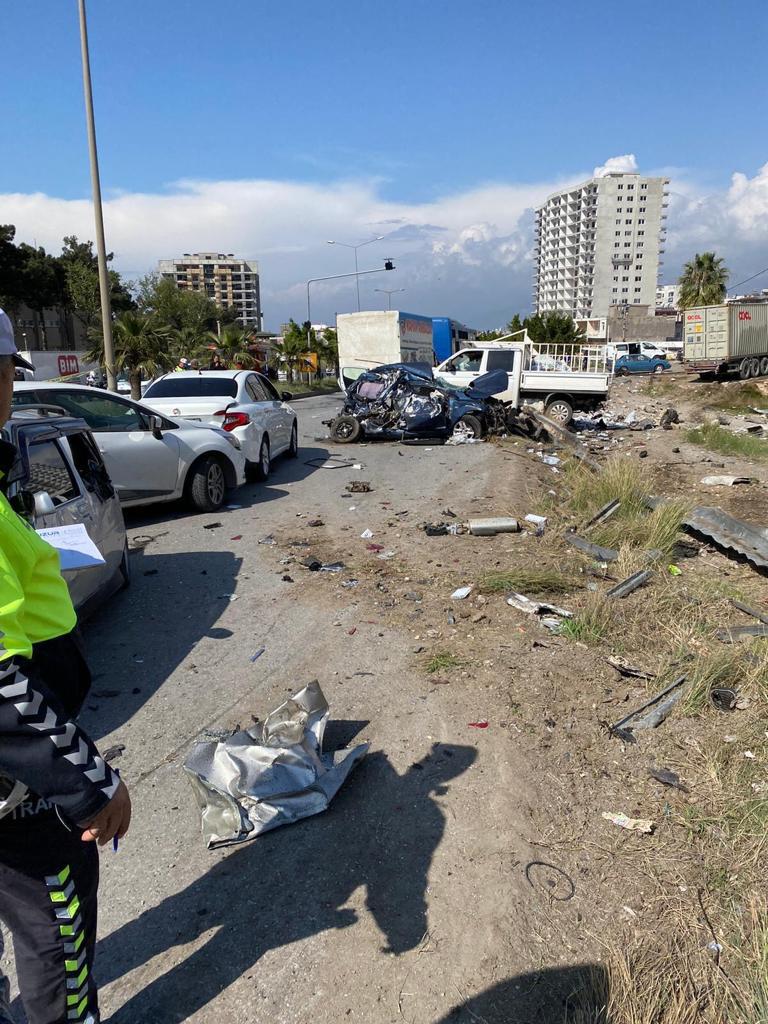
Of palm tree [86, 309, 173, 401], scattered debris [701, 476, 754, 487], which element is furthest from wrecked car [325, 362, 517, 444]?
palm tree [86, 309, 173, 401]

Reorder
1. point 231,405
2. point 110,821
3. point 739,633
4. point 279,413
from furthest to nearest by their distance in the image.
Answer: point 279,413 → point 231,405 → point 739,633 → point 110,821

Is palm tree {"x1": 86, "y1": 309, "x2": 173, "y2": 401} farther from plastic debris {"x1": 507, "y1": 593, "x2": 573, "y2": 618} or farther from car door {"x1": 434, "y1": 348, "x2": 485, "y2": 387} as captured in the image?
plastic debris {"x1": 507, "y1": 593, "x2": 573, "y2": 618}

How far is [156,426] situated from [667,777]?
666 cm

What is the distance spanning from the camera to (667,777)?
137 inches

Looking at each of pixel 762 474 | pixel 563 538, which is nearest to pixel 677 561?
pixel 563 538

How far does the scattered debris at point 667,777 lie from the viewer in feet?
11.2

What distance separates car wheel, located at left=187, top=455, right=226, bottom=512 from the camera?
863 cm

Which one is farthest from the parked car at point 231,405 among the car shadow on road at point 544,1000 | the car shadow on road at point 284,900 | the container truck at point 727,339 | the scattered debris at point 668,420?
the container truck at point 727,339

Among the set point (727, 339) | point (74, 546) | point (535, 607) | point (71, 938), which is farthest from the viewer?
point (727, 339)

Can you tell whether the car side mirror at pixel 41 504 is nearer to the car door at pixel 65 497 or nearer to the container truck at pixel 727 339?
the car door at pixel 65 497

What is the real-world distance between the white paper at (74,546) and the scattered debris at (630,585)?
13.7 ft

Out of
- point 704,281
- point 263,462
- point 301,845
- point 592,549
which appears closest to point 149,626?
point 301,845

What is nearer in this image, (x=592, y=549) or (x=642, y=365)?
(x=592, y=549)

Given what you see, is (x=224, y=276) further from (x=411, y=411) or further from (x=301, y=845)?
(x=301, y=845)
